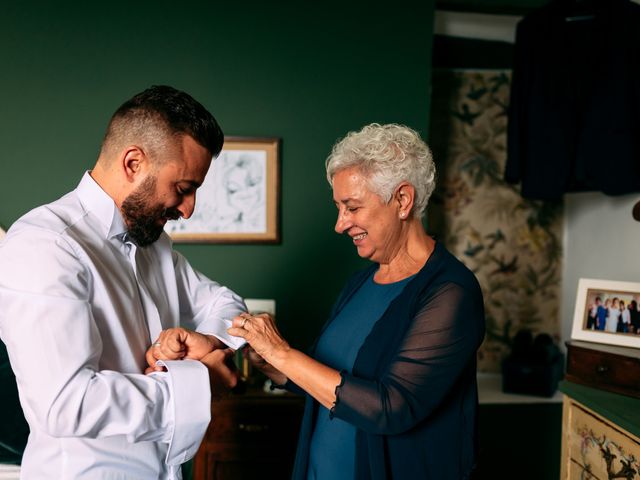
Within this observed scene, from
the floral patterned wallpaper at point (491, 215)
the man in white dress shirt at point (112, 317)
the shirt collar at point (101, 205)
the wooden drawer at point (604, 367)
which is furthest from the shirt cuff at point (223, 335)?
the floral patterned wallpaper at point (491, 215)

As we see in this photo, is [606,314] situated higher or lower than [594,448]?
higher

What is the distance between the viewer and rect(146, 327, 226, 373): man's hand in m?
1.32

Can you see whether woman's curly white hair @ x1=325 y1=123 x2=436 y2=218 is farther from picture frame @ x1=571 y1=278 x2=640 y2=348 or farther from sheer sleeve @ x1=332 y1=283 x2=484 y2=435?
picture frame @ x1=571 y1=278 x2=640 y2=348

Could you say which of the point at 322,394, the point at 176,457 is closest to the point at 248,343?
the point at 322,394

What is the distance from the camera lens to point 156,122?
51.0 inches

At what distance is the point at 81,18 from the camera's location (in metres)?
2.83

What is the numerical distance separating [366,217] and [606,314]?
1.17 metres

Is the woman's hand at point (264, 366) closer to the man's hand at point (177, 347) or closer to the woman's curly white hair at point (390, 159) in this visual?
the man's hand at point (177, 347)

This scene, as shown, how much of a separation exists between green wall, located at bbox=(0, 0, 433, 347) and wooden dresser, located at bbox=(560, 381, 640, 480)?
1.28 meters

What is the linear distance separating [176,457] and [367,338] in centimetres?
61

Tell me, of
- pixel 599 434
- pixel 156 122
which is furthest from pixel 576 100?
pixel 156 122

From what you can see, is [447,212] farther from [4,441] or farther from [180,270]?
[4,441]

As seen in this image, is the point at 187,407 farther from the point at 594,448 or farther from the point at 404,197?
the point at 594,448

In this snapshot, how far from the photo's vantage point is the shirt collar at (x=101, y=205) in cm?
131
